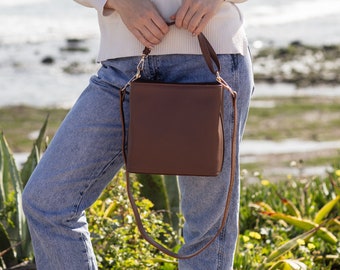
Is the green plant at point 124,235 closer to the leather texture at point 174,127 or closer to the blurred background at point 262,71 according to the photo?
the leather texture at point 174,127

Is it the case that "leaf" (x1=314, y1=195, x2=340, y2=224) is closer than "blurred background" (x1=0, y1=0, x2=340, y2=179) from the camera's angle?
Yes

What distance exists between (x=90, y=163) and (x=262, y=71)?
19.0 metres

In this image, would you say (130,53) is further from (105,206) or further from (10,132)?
(10,132)

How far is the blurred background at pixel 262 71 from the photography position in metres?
14.0

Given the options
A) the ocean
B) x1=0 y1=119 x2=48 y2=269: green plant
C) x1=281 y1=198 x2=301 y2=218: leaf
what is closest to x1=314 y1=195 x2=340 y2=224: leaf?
x1=281 y1=198 x2=301 y2=218: leaf

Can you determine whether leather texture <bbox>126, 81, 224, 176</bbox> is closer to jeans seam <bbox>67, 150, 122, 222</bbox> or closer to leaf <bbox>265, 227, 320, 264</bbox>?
jeans seam <bbox>67, 150, 122, 222</bbox>

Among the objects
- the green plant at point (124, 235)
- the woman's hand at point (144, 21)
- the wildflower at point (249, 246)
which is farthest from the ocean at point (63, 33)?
the woman's hand at point (144, 21)

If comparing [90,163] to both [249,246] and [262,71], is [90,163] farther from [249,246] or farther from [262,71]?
[262,71]

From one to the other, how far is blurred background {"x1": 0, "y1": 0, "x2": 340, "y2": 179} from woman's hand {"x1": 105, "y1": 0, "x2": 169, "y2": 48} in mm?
5131

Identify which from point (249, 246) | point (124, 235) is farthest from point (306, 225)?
point (124, 235)

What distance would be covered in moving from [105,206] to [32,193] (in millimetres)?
1577

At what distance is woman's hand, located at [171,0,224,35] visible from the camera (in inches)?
114

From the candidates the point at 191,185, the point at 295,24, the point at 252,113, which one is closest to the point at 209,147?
the point at 191,185

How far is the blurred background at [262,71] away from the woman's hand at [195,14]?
201 inches
